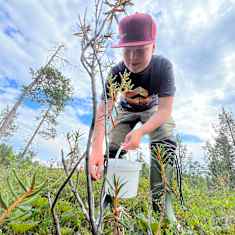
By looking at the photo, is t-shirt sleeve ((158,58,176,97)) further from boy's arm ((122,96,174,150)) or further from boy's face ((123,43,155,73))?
boy's face ((123,43,155,73))

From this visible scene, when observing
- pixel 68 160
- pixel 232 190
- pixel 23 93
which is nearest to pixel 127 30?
pixel 68 160


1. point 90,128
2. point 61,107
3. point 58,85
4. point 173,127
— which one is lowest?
point 90,128

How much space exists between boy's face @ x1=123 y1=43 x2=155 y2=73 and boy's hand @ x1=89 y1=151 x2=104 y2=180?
1017 mm

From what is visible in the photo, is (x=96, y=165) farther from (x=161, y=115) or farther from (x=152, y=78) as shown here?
(x=152, y=78)

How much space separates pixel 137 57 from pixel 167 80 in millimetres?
345

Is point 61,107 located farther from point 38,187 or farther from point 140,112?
point 38,187

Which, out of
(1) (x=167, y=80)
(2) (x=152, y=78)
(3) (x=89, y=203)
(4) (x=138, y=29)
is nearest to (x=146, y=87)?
(2) (x=152, y=78)

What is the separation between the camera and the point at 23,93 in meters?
12.9

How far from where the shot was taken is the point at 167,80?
243 cm

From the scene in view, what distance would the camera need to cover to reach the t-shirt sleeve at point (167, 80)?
2338mm

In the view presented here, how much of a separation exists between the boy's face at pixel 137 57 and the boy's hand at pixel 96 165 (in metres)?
1.02

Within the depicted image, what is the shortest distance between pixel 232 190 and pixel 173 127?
8.36ft

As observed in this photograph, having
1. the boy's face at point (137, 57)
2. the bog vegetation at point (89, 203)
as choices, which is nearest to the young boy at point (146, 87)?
the boy's face at point (137, 57)

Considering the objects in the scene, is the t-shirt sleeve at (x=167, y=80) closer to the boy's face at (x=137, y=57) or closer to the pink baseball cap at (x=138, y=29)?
the boy's face at (x=137, y=57)
